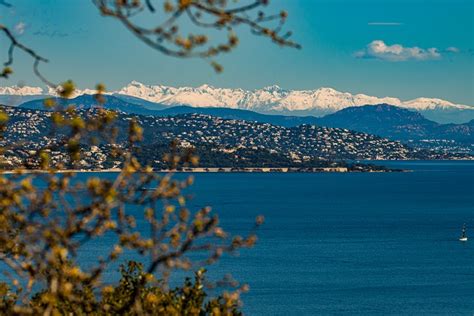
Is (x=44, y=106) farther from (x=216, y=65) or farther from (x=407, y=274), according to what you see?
(x=407, y=274)

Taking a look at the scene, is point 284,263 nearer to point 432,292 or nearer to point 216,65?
point 432,292

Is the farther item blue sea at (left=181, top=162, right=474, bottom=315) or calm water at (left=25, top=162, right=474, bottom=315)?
calm water at (left=25, top=162, right=474, bottom=315)

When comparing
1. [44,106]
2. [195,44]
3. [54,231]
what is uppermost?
[195,44]

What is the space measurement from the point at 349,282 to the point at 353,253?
780 inches

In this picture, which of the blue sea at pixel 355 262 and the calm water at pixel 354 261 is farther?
the calm water at pixel 354 261

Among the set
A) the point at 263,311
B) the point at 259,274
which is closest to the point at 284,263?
the point at 259,274

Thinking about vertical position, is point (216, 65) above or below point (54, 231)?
above

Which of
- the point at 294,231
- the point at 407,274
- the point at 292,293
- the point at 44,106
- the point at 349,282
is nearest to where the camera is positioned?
the point at 44,106

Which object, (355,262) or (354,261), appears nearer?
(355,262)

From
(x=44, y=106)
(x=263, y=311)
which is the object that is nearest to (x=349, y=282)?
A: (x=263, y=311)

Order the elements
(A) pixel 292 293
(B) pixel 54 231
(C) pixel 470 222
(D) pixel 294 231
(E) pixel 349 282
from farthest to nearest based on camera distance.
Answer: (C) pixel 470 222
(D) pixel 294 231
(E) pixel 349 282
(A) pixel 292 293
(B) pixel 54 231

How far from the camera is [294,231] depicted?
129m

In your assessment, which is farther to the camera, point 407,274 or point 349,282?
point 407,274

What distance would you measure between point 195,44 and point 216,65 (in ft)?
0.86
